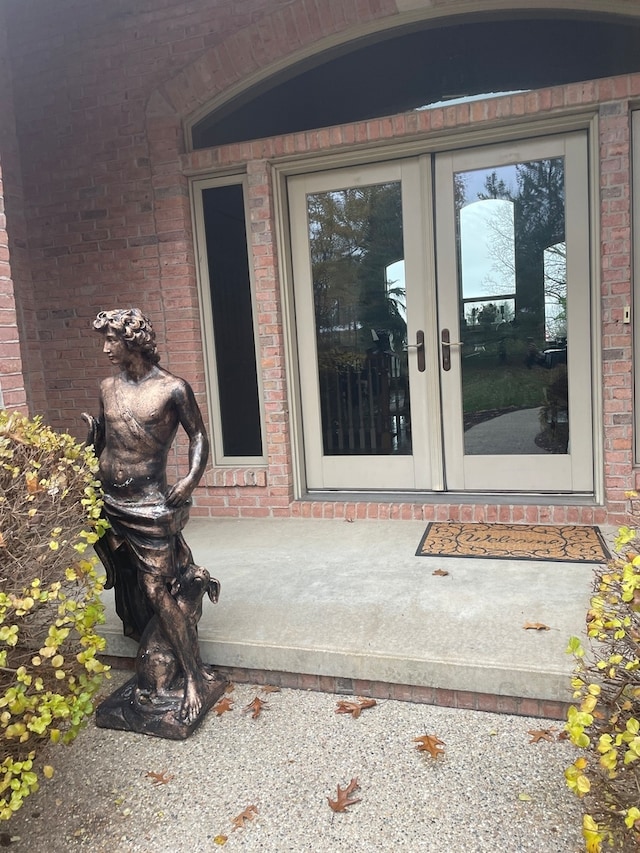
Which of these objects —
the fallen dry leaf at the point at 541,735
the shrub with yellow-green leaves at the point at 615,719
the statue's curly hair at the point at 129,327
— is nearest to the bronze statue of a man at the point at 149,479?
the statue's curly hair at the point at 129,327

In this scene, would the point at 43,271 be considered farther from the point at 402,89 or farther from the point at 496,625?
the point at 496,625

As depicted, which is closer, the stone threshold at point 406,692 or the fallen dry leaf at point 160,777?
the fallen dry leaf at point 160,777

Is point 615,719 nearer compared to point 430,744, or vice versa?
point 615,719

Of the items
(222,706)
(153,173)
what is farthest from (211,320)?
(222,706)

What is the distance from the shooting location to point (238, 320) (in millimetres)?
4820

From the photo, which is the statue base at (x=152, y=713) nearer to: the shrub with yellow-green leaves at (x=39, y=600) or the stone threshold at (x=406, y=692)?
the stone threshold at (x=406, y=692)

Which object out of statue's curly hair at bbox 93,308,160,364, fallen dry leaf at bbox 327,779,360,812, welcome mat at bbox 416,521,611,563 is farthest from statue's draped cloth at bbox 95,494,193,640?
welcome mat at bbox 416,521,611,563

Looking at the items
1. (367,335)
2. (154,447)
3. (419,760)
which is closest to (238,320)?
(367,335)

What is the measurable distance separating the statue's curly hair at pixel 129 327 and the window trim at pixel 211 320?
2264 mm

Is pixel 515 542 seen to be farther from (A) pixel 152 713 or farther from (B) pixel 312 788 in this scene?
(A) pixel 152 713

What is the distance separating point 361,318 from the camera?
4.61 m

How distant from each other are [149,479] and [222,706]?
1.01 metres

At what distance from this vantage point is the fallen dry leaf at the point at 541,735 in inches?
89.6

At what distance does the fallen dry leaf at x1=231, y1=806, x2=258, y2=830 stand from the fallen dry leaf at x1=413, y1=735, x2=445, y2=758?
2.05 feet
